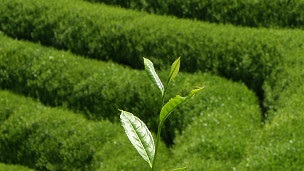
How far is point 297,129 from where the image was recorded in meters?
15.4

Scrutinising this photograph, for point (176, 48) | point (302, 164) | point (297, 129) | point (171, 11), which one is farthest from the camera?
point (171, 11)

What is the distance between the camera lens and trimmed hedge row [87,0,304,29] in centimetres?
1991

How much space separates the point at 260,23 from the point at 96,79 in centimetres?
489

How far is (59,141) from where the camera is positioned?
61.1 feet

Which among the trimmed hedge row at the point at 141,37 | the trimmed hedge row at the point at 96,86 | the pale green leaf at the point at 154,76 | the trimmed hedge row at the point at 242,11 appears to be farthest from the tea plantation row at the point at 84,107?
the pale green leaf at the point at 154,76

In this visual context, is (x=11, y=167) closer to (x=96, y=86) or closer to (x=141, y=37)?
(x=96, y=86)

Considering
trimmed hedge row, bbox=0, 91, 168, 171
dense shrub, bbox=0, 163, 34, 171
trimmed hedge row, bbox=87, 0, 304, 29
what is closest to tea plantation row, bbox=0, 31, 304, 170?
trimmed hedge row, bbox=0, 91, 168, 171

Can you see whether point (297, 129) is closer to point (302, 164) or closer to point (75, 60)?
point (302, 164)

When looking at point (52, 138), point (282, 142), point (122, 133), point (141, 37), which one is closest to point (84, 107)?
point (52, 138)

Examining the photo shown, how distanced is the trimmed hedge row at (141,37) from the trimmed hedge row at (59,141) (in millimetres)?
2447

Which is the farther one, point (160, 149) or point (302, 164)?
point (160, 149)

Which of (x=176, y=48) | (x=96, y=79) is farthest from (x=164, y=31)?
(x=96, y=79)

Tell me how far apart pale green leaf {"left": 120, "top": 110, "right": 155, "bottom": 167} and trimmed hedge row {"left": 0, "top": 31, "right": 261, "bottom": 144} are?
15316mm

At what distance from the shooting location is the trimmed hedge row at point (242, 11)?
1991cm
